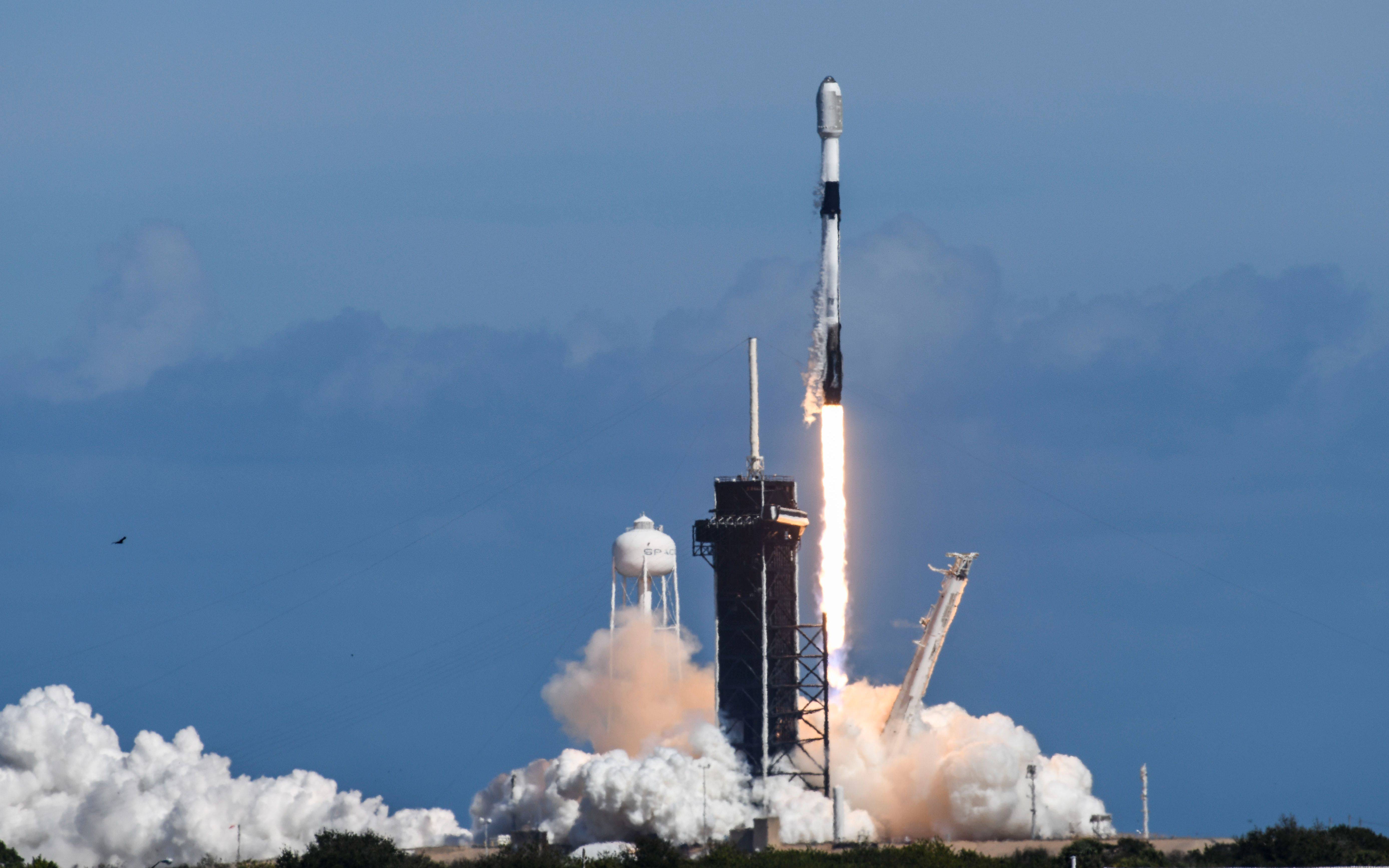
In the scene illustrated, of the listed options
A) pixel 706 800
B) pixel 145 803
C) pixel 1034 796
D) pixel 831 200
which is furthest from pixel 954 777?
pixel 145 803

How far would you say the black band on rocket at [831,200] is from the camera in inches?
5172

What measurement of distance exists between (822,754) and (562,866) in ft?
71.7

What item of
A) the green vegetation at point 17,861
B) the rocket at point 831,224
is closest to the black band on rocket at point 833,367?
the rocket at point 831,224

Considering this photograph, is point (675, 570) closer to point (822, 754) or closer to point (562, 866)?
point (822, 754)

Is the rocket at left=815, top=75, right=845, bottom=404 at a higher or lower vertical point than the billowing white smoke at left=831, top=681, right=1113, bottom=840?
higher

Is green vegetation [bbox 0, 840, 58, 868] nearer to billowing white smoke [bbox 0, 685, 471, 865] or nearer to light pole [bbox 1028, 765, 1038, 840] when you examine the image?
billowing white smoke [bbox 0, 685, 471, 865]

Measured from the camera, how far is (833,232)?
13212cm

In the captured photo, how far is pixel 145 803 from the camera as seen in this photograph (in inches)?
5664

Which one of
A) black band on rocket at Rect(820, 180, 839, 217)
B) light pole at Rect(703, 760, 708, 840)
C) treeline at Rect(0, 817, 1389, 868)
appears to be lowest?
treeline at Rect(0, 817, 1389, 868)

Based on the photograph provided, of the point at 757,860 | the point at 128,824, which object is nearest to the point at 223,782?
the point at 128,824

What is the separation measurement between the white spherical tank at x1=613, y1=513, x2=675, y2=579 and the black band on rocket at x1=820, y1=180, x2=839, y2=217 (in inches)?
832

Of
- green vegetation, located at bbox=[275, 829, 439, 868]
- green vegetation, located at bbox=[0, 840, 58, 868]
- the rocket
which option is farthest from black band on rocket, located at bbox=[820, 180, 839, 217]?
green vegetation, located at bbox=[0, 840, 58, 868]

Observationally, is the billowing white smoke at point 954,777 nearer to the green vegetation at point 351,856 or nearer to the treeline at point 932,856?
the treeline at point 932,856

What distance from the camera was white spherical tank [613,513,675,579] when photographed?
462ft
